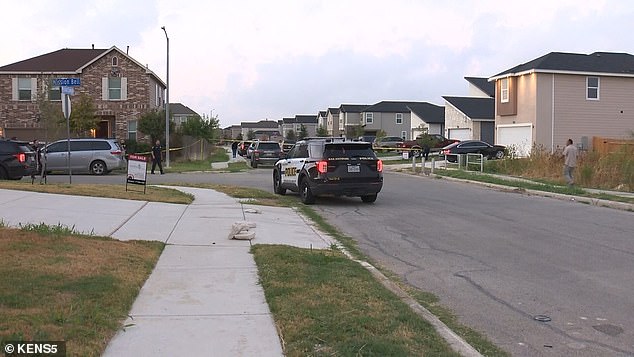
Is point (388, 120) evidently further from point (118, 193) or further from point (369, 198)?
point (118, 193)

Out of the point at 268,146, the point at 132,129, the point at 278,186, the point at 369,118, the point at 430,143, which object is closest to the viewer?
the point at 278,186

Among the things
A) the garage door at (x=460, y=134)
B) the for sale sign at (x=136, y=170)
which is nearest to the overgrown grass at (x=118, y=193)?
the for sale sign at (x=136, y=170)

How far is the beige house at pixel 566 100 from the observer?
39.7 m

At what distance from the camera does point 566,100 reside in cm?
4016

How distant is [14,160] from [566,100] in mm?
31303

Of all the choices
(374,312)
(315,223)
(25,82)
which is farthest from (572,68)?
(374,312)

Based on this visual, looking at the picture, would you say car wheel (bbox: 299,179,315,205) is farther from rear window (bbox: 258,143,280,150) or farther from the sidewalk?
rear window (bbox: 258,143,280,150)

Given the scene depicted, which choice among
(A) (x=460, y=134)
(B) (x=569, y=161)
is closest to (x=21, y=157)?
(B) (x=569, y=161)

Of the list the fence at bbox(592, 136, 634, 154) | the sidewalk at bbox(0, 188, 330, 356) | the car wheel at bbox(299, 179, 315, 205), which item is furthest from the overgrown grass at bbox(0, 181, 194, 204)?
the fence at bbox(592, 136, 634, 154)

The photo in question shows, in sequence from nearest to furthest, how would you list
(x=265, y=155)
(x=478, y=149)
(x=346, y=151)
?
(x=346, y=151) < (x=265, y=155) < (x=478, y=149)

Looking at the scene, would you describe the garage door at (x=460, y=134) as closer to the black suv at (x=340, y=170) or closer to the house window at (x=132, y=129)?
the house window at (x=132, y=129)

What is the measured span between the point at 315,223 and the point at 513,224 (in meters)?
4.17

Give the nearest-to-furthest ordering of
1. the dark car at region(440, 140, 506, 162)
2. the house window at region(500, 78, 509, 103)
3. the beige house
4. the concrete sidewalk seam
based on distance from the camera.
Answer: the concrete sidewalk seam → the beige house → the dark car at region(440, 140, 506, 162) → the house window at region(500, 78, 509, 103)

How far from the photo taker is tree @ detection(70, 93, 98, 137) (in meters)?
41.3
